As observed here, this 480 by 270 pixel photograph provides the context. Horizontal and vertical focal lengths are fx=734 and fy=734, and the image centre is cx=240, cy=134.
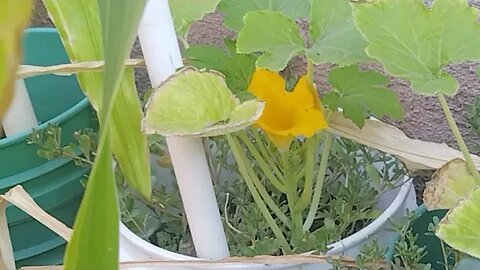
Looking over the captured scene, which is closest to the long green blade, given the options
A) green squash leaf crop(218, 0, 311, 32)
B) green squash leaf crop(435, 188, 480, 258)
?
green squash leaf crop(435, 188, 480, 258)

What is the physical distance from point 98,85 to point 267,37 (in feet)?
0.51

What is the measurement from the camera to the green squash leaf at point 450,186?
445 millimetres

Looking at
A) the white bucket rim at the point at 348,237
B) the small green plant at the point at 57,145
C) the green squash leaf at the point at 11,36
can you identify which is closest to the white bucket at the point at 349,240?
the white bucket rim at the point at 348,237

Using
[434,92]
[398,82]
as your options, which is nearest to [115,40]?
[434,92]

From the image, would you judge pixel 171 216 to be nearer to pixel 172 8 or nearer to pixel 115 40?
pixel 172 8

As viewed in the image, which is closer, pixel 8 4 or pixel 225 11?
pixel 8 4

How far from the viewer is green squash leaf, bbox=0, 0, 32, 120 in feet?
0.52

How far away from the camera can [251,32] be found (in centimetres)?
44

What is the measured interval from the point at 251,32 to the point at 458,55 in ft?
0.40

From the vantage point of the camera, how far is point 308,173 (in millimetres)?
537

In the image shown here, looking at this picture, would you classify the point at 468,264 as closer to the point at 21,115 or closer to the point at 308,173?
the point at 308,173

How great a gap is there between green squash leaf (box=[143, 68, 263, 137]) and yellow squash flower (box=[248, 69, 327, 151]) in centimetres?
5

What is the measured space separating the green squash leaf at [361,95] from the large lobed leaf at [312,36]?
0.18 feet

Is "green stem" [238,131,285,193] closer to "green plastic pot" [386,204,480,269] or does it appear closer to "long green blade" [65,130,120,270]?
"green plastic pot" [386,204,480,269]
